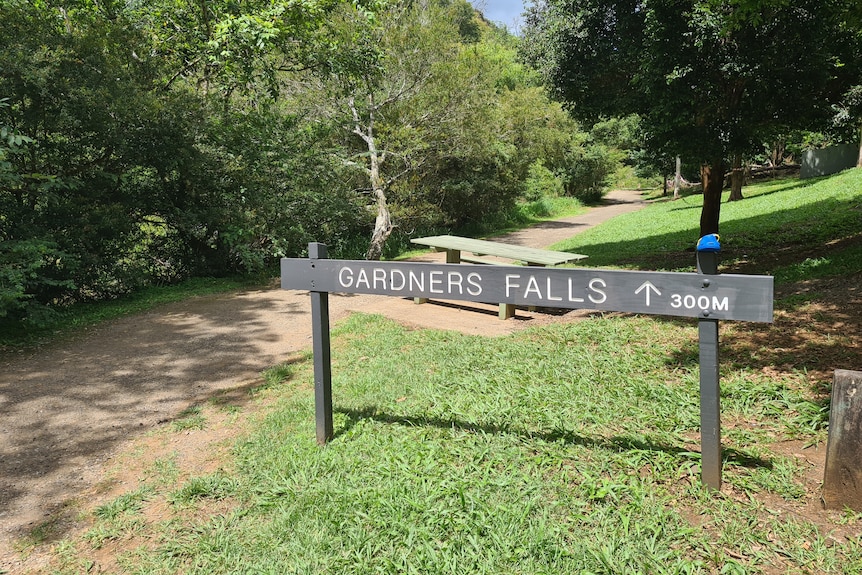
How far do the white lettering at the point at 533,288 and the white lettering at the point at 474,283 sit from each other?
0.85ft

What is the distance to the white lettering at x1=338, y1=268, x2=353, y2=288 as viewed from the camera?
338cm

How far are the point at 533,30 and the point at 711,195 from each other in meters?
4.77

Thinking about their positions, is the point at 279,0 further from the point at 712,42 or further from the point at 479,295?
the point at 479,295

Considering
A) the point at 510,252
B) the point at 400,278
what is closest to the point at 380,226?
the point at 510,252

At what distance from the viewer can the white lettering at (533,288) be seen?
2.89 metres

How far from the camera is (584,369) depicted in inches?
183

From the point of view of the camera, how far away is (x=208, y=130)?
Answer: 31.8ft

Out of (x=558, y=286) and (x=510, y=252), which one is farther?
(x=510, y=252)

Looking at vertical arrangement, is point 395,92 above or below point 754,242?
above

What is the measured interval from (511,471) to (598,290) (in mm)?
1112

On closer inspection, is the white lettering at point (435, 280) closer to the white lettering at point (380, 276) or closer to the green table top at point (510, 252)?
the white lettering at point (380, 276)

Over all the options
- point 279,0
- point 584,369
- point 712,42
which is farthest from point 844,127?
point 279,0

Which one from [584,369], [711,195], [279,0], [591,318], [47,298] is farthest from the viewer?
[711,195]

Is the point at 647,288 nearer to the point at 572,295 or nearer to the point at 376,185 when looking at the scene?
the point at 572,295
